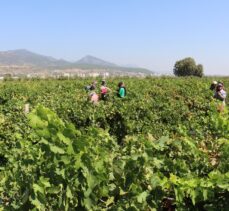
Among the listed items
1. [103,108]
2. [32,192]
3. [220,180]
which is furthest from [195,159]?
[103,108]

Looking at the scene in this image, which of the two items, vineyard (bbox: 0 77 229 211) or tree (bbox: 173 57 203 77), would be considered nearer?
vineyard (bbox: 0 77 229 211)

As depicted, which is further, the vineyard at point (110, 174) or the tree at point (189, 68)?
the tree at point (189, 68)

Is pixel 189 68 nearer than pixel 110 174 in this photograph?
No

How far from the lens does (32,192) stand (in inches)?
136

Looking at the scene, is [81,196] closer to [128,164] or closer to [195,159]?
[128,164]

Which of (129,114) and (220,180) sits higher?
(220,180)

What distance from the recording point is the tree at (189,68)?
336ft

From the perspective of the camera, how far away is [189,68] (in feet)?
339

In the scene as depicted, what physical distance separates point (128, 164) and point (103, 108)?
32.1 ft

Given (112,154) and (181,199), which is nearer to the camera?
(181,199)

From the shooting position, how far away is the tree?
4038 inches

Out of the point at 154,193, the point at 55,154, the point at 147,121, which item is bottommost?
the point at 147,121

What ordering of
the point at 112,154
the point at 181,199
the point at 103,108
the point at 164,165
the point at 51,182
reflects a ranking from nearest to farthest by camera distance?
the point at 181,199, the point at 51,182, the point at 164,165, the point at 112,154, the point at 103,108

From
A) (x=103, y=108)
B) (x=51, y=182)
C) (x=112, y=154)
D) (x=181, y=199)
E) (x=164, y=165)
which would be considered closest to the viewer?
(x=181, y=199)
